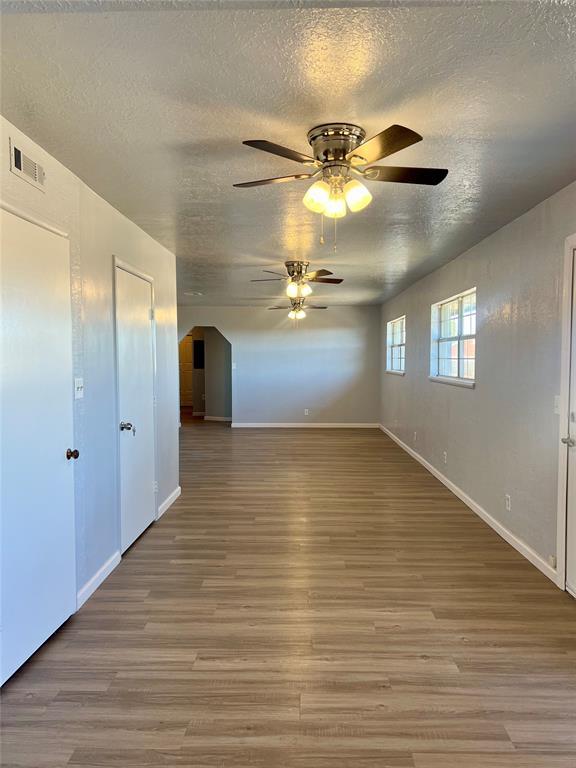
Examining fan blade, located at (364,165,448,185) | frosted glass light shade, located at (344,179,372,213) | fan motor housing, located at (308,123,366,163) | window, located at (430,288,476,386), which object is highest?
fan motor housing, located at (308,123,366,163)

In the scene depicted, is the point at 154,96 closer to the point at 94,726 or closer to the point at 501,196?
the point at 501,196

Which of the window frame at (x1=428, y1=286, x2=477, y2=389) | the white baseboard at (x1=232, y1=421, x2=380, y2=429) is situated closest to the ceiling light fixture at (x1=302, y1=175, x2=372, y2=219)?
the window frame at (x1=428, y1=286, x2=477, y2=389)

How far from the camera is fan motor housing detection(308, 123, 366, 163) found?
2137 mm

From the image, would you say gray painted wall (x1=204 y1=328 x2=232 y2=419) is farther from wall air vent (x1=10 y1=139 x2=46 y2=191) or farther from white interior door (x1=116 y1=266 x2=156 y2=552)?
wall air vent (x1=10 y1=139 x2=46 y2=191)

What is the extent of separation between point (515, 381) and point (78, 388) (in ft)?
10.0

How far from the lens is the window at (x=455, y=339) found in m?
4.96

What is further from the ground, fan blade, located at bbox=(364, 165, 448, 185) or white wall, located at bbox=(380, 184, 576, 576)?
fan blade, located at bbox=(364, 165, 448, 185)

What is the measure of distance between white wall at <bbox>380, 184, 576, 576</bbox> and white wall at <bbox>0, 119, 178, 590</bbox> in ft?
9.39

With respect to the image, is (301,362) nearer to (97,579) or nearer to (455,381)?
(455,381)

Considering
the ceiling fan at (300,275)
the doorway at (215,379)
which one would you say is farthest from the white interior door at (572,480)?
the doorway at (215,379)

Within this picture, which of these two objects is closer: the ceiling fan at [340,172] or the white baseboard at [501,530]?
the ceiling fan at [340,172]

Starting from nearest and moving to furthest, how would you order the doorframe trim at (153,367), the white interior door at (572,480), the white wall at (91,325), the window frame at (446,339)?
1. the white wall at (91,325)
2. the white interior door at (572,480)
3. the doorframe trim at (153,367)
4. the window frame at (446,339)

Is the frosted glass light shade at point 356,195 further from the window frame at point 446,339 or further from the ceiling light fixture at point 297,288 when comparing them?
the ceiling light fixture at point 297,288

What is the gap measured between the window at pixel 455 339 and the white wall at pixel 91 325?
3.25 metres
